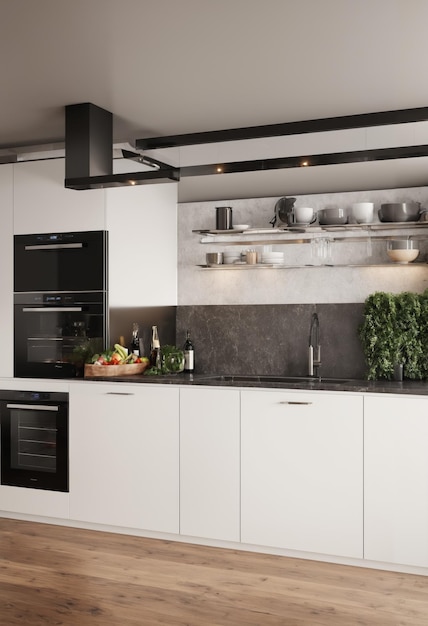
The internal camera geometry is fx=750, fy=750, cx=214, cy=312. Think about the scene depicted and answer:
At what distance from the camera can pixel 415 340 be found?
175 inches

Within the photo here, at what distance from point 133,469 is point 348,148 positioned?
7.22 ft

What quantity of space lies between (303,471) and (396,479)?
481 millimetres

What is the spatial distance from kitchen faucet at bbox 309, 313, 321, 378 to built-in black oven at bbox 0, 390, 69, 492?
1.56m

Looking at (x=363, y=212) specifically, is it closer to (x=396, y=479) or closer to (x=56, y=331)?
(x=396, y=479)

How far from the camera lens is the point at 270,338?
492 cm

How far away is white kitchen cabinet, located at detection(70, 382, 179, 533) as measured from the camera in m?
4.28

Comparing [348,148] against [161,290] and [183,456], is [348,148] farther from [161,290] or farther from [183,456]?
[183,456]

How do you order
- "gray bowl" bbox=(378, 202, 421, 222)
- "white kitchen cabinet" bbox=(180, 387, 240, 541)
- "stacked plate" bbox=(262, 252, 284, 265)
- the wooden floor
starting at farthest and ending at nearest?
"stacked plate" bbox=(262, 252, 284, 265) → "gray bowl" bbox=(378, 202, 421, 222) → "white kitchen cabinet" bbox=(180, 387, 240, 541) → the wooden floor

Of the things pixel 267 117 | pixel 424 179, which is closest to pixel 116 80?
pixel 267 117

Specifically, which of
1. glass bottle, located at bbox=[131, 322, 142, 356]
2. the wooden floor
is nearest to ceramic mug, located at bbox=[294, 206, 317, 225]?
glass bottle, located at bbox=[131, 322, 142, 356]

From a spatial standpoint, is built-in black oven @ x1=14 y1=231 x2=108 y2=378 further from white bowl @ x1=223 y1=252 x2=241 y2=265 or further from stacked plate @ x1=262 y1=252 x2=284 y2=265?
stacked plate @ x1=262 y1=252 x2=284 y2=265

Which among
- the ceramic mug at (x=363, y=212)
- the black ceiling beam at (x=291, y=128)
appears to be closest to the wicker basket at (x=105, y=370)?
the black ceiling beam at (x=291, y=128)

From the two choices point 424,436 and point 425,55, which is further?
point 424,436

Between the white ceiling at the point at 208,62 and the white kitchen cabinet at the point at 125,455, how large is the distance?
5.22ft
